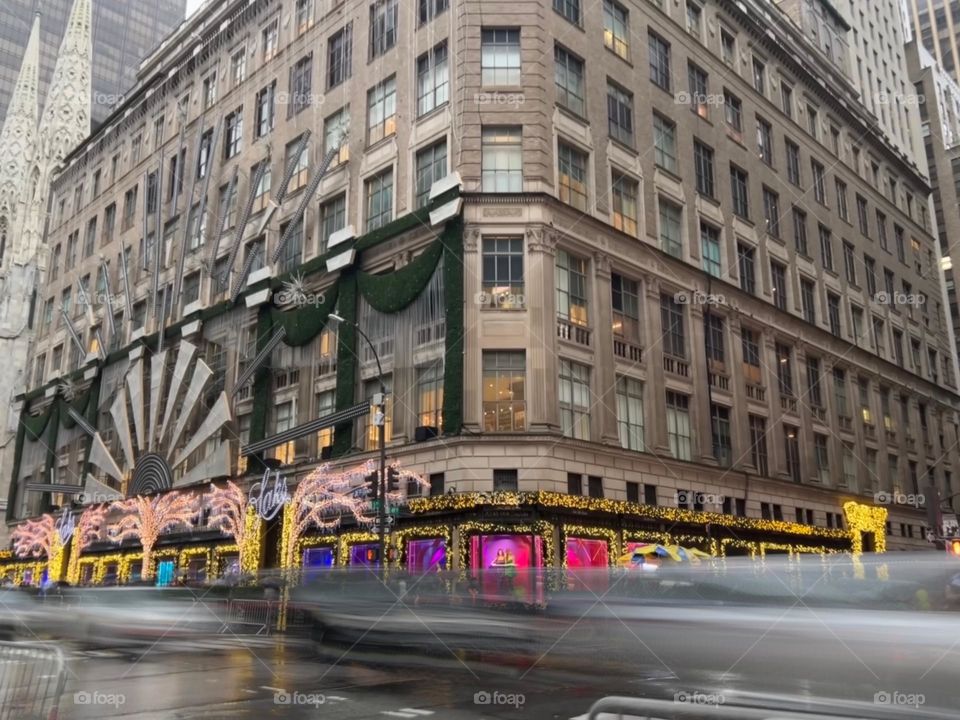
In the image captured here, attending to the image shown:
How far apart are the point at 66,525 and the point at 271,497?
23023 mm

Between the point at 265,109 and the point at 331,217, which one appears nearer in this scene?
the point at 331,217

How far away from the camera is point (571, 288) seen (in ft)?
111

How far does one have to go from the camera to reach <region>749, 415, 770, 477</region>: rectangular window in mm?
41531

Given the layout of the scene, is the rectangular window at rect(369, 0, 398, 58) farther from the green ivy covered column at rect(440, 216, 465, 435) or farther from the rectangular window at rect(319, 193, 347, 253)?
the green ivy covered column at rect(440, 216, 465, 435)

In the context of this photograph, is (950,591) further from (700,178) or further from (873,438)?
(873,438)

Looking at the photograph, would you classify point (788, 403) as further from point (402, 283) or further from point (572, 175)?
point (402, 283)

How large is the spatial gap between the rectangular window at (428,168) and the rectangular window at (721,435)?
16593mm

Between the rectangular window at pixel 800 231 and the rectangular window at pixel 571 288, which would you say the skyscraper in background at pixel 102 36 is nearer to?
the rectangular window at pixel 800 231

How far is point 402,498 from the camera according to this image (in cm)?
3153

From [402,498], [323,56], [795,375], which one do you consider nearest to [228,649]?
[402,498]

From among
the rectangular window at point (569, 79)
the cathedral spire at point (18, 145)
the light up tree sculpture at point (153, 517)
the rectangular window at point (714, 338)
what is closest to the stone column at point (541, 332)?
the rectangular window at point (569, 79)

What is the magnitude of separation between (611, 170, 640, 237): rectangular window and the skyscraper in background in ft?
344

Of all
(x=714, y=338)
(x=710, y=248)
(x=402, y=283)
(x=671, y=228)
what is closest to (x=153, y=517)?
(x=402, y=283)

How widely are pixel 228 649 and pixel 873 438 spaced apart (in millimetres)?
45425
